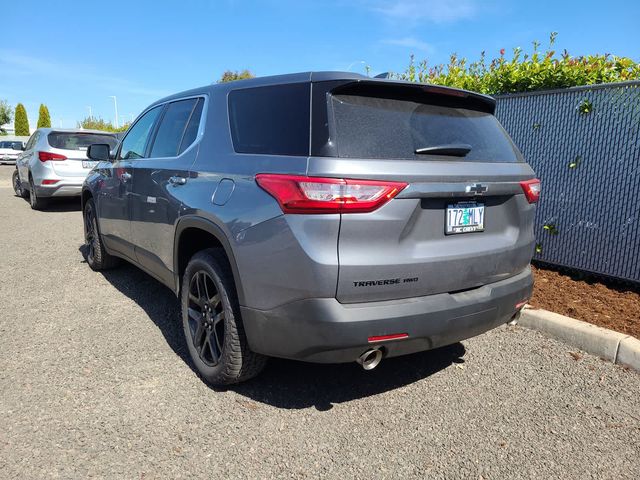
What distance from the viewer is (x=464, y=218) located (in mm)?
2619

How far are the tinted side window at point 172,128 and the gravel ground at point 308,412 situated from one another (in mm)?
1448

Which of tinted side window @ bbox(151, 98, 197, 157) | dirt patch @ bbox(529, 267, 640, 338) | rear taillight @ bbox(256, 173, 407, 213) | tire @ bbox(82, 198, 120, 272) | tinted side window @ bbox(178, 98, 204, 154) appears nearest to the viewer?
rear taillight @ bbox(256, 173, 407, 213)

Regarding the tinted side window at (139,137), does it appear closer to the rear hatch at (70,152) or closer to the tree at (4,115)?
the rear hatch at (70,152)

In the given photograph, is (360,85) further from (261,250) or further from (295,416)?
(295,416)

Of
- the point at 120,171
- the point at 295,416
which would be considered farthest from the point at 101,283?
the point at 295,416

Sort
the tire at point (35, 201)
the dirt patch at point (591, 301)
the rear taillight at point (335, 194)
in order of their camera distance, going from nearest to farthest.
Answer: the rear taillight at point (335, 194) → the dirt patch at point (591, 301) → the tire at point (35, 201)

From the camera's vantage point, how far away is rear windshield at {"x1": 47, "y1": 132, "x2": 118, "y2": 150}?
10250mm

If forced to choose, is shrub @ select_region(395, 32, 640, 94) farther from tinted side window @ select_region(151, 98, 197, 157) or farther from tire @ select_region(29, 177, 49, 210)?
tire @ select_region(29, 177, 49, 210)

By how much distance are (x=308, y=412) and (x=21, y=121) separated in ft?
240

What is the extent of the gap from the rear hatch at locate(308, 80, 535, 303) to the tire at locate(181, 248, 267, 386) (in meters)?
0.82

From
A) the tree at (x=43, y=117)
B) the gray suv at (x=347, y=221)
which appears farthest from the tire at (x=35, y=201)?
the tree at (x=43, y=117)

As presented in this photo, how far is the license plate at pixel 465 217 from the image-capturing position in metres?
2.56

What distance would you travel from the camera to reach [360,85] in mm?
2475

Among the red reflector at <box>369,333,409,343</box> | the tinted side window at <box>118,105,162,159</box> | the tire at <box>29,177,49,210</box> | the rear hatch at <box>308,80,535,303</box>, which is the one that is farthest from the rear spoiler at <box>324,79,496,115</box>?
the tire at <box>29,177,49,210</box>
